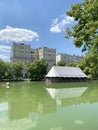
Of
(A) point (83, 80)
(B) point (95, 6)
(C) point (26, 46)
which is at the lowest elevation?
(A) point (83, 80)

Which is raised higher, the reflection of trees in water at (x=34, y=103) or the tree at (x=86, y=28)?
→ the tree at (x=86, y=28)

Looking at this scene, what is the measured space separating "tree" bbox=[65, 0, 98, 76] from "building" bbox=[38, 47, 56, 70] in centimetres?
9142

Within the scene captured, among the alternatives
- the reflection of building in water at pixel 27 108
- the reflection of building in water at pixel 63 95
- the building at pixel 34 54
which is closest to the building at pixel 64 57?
the building at pixel 34 54

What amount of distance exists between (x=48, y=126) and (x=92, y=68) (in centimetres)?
315

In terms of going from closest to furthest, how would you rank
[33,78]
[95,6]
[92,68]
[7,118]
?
1. [95,6]
2. [92,68]
3. [7,118]
4. [33,78]

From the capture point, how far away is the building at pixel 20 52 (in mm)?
93762

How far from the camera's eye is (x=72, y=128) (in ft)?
25.0

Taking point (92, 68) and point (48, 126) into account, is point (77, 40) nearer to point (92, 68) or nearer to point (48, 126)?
point (92, 68)

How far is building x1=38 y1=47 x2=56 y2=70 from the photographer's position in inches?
3922

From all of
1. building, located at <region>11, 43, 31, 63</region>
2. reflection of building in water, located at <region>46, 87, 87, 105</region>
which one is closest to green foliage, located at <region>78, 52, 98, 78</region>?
reflection of building in water, located at <region>46, 87, 87, 105</region>

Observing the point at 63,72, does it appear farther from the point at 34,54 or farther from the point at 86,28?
the point at 34,54

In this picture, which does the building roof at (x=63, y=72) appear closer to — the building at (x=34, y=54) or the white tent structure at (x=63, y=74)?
the white tent structure at (x=63, y=74)

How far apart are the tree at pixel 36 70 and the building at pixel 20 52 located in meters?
29.1

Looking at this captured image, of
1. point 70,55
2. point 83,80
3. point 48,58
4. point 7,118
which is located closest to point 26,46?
point 48,58
